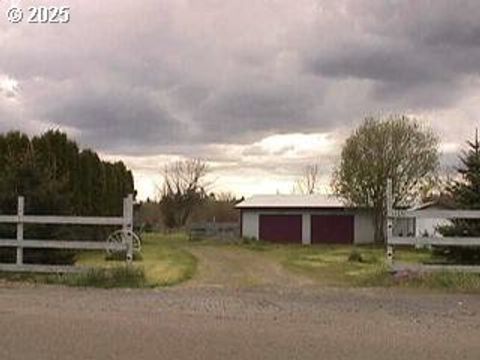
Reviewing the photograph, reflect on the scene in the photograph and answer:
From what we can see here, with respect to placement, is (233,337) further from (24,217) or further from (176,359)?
(24,217)

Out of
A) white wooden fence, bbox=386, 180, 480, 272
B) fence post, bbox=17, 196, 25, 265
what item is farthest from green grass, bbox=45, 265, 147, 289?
white wooden fence, bbox=386, 180, 480, 272

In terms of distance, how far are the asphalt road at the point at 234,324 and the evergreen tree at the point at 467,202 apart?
872 cm

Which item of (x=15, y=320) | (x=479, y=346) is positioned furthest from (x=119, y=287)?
(x=479, y=346)

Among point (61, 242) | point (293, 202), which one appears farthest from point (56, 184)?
point (293, 202)

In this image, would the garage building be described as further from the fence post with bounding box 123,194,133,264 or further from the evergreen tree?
the fence post with bounding box 123,194,133,264

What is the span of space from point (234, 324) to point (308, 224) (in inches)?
1817

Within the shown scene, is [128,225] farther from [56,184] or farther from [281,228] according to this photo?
[281,228]

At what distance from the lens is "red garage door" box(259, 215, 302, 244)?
55.9 metres

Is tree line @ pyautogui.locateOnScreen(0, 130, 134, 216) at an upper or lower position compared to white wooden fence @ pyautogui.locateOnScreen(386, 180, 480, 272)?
upper

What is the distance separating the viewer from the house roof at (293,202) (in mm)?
55625

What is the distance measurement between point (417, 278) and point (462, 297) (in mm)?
1658

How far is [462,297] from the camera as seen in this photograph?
13.2 m

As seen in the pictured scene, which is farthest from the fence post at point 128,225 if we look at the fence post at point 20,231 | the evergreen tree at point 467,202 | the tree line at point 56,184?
the evergreen tree at point 467,202

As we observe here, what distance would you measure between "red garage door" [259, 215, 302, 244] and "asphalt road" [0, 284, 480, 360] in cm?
4198
